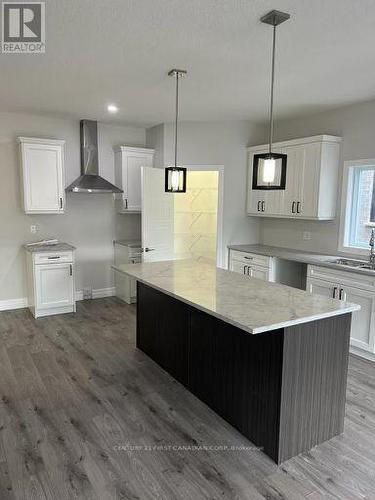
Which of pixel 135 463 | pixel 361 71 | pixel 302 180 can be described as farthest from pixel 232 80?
pixel 135 463

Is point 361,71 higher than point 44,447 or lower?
higher

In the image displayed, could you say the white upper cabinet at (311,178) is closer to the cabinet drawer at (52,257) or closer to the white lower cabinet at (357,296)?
the white lower cabinet at (357,296)

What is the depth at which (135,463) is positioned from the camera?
2.28m

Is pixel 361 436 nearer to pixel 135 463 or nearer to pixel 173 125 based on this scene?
pixel 135 463

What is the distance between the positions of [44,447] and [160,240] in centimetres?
327

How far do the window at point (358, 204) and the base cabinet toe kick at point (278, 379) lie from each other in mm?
2402

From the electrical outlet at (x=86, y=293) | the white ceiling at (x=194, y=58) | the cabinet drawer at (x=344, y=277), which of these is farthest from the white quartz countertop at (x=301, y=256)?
the electrical outlet at (x=86, y=293)

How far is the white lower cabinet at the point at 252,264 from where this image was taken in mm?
4848

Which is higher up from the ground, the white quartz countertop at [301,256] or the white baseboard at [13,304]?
the white quartz countertop at [301,256]

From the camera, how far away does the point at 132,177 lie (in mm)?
5730

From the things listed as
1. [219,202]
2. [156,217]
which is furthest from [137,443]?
[219,202]

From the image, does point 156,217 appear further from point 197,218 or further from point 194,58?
point 194,58

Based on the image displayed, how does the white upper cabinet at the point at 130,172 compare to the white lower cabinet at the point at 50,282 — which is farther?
the white upper cabinet at the point at 130,172

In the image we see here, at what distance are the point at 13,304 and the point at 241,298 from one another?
402 centimetres
